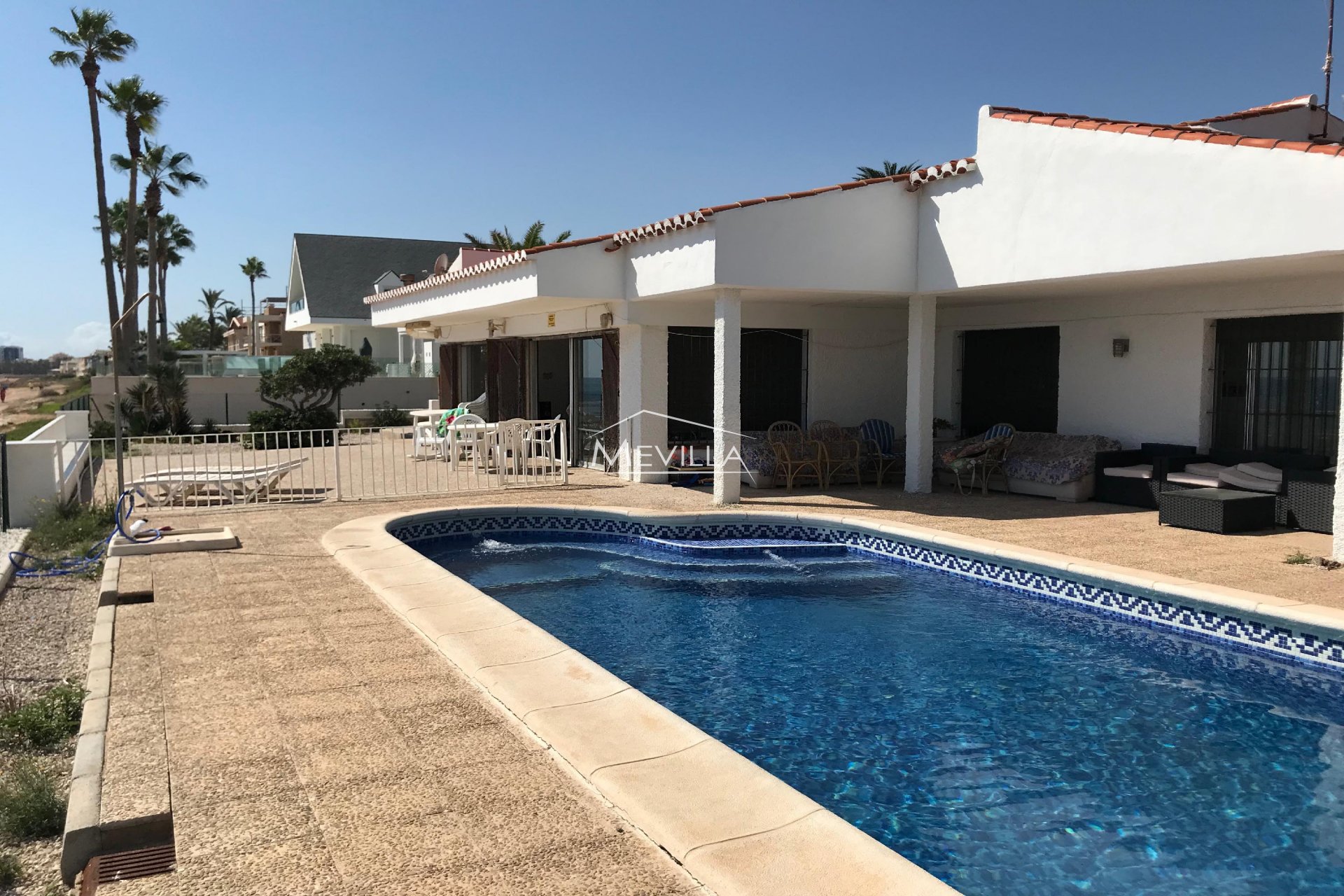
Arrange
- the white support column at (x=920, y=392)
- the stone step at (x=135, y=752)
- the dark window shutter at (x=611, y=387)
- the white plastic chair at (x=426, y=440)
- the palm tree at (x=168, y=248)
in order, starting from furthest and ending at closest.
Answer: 1. the palm tree at (x=168, y=248)
2. the white plastic chair at (x=426, y=440)
3. the dark window shutter at (x=611, y=387)
4. the white support column at (x=920, y=392)
5. the stone step at (x=135, y=752)

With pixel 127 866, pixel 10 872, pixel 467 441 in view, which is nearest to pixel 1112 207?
pixel 127 866

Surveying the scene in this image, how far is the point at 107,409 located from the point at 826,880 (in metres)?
29.0

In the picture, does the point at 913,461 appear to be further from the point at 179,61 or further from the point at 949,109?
the point at 179,61

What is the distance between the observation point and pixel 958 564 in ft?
30.0

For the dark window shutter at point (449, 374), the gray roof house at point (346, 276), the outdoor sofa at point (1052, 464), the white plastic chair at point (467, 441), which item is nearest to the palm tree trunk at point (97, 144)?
the gray roof house at point (346, 276)

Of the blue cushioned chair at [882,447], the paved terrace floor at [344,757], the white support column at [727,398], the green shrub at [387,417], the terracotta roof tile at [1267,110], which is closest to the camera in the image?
the paved terrace floor at [344,757]

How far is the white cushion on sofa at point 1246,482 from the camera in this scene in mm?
10359

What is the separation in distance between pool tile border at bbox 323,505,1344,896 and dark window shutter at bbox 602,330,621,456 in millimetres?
3720

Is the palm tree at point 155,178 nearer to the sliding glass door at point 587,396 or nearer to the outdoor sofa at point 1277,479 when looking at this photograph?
the sliding glass door at point 587,396

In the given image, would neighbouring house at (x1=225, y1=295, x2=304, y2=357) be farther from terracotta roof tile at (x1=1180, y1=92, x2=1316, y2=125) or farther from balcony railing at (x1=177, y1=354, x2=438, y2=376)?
terracotta roof tile at (x1=1180, y1=92, x2=1316, y2=125)

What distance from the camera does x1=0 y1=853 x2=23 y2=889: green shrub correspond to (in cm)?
354

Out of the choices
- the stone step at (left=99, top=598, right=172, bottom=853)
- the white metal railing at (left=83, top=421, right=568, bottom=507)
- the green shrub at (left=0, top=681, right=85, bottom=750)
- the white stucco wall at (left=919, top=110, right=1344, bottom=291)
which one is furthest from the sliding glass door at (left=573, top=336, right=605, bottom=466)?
the green shrub at (left=0, top=681, right=85, bottom=750)

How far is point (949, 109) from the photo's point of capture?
18609 mm

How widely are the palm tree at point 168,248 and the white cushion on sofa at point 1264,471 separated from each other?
48.9 metres
